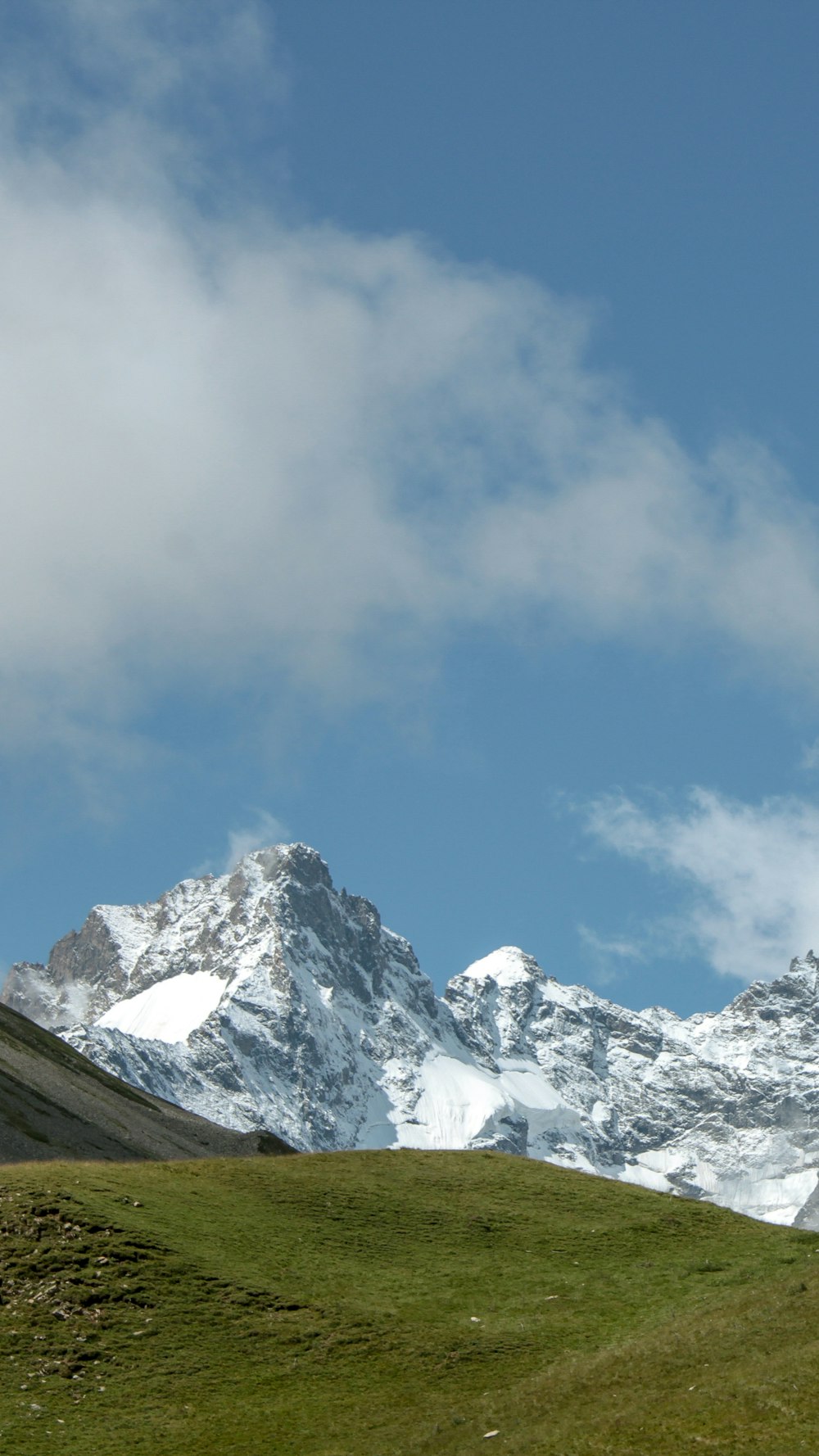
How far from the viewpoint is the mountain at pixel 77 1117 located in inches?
4555

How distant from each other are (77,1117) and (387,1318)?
300 feet

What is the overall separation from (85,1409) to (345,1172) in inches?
909

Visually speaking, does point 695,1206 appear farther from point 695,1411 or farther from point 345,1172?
point 695,1411

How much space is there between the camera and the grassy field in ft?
124

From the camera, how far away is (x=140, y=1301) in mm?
46062

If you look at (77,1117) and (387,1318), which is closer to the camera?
(387,1318)

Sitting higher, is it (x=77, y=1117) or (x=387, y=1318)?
(x=77, y=1117)

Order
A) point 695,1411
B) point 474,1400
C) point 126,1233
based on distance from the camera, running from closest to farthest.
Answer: point 695,1411
point 474,1400
point 126,1233

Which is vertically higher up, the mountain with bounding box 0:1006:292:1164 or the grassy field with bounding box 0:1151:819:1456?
the mountain with bounding box 0:1006:292:1164

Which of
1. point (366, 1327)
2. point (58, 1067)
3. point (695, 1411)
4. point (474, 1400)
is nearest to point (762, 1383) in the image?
point (695, 1411)

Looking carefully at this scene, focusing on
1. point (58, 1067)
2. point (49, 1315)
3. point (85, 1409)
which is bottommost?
point (85, 1409)

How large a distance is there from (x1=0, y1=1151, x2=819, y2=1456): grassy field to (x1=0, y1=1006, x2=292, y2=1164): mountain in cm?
5289

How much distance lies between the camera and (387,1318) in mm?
46656

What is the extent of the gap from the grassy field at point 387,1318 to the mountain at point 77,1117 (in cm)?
5289
